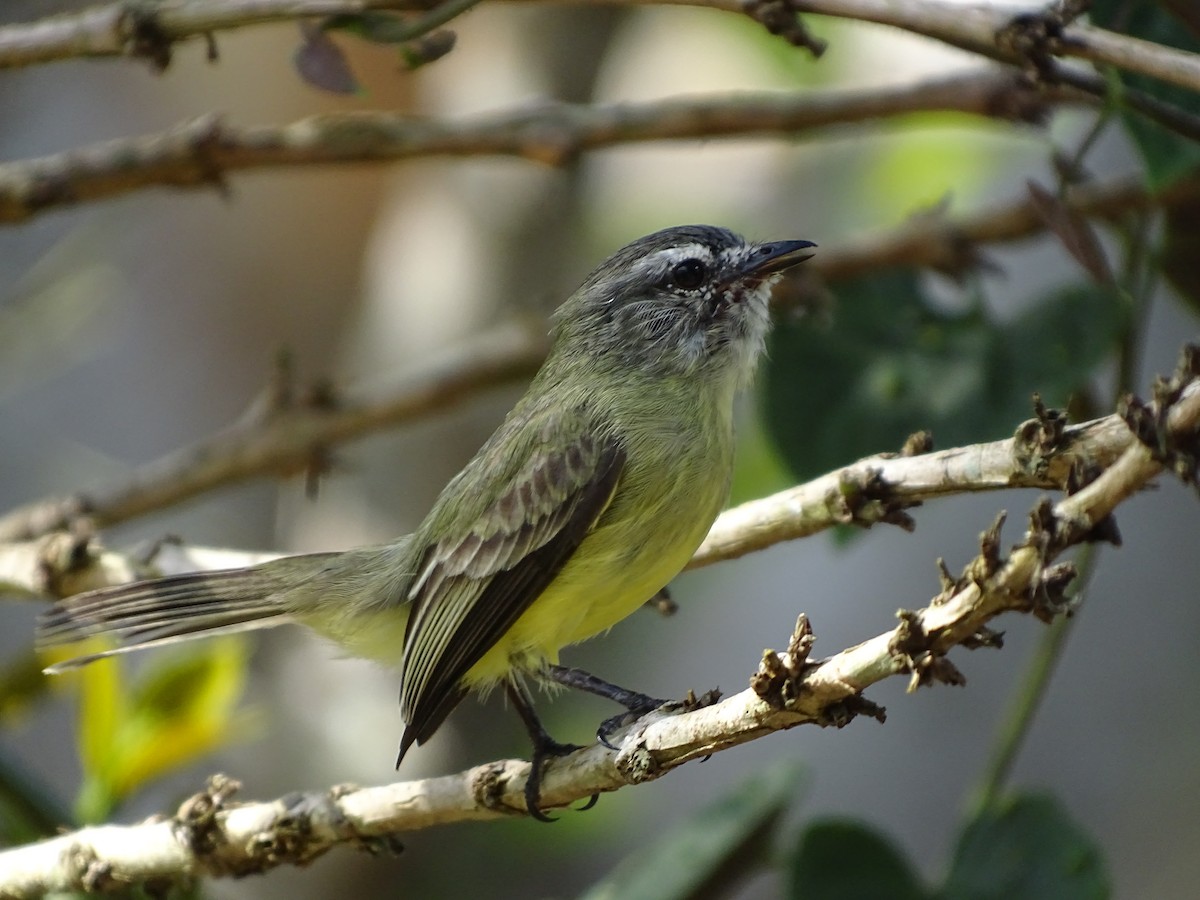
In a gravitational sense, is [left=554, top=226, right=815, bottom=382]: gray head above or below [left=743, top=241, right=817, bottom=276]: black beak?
below

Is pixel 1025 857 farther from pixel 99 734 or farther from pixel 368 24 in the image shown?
pixel 368 24

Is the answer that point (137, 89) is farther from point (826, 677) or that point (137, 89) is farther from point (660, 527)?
point (826, 677)

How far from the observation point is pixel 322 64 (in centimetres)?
218

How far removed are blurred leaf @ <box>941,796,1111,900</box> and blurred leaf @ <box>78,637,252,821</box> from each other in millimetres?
1464

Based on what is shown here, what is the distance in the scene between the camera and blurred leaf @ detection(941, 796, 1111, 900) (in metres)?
2.48

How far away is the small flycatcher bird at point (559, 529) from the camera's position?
2367 millimetres

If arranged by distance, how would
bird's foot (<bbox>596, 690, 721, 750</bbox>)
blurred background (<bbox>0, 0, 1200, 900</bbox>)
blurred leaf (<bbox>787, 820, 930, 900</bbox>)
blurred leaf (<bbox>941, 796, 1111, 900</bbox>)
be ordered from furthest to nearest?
blurred background (<bbox>0, 0, 1200, 900</bbox>) → blurred leaf (<bbox>787, 820, 930, 900</bbox>) → blurred leaf (<bbox>941, 796, 1111, 900</bbox>) → bird's foot (<bbox>596, 690, 721, 750</bbox>)

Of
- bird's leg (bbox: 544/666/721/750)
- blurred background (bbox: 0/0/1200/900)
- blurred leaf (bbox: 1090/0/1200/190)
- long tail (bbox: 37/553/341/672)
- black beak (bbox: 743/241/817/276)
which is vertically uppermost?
blurred leaf (bbox: 1090/0/1200/190)

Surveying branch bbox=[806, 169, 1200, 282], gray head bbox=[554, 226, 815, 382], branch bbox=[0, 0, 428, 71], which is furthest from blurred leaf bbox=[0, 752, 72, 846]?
branch bbox=[806, 169, 1200, 282]

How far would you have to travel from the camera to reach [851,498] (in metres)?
1.95

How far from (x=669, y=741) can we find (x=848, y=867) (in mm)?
1220

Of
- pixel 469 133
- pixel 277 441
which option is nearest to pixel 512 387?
pixel 277 441

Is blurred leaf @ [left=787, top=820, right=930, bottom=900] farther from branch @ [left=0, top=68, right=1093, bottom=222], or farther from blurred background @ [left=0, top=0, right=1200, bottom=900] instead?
branch @ [left=0, top=68, right=1093, bottom=222]

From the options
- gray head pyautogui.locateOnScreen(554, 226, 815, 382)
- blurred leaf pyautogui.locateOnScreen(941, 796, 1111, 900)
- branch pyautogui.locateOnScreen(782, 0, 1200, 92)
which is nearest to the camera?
branch pyautogui.locateOnScreen(782, 0, 1200, 92)
